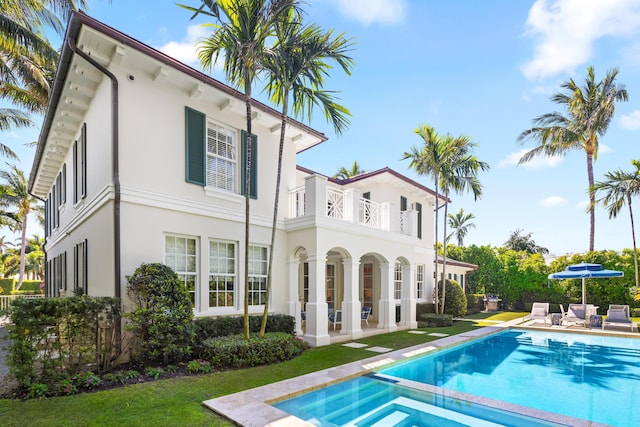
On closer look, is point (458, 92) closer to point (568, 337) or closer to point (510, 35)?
point (510, 35)

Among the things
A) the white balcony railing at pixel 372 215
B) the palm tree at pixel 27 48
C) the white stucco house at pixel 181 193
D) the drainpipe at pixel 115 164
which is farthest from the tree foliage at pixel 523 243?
the palm tree at pixel 27 48

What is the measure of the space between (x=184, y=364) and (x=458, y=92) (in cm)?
1256

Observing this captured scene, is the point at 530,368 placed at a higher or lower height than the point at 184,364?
lower

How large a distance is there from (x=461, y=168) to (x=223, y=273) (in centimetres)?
1306

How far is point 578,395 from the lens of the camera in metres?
7.79

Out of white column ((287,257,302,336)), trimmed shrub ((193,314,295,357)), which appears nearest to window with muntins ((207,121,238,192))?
white column ((287,257,302,336))

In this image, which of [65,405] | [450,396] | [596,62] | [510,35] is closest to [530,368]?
[450,396]

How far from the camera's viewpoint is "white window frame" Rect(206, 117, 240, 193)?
10.7 m

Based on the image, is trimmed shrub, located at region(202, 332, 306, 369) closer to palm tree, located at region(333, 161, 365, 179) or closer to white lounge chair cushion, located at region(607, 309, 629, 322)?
white lounge chair cushion, located at region(607, 309, 629, 322)

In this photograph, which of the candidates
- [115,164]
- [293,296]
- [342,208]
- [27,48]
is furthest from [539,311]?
[27,48]

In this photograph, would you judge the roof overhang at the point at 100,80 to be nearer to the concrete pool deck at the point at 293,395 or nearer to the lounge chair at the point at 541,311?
the concrete pool deck at the point at 293,395

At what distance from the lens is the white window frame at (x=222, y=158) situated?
10680 millimetres

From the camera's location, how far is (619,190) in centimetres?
2098

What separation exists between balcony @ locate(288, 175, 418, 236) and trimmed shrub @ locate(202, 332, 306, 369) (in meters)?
4.12
